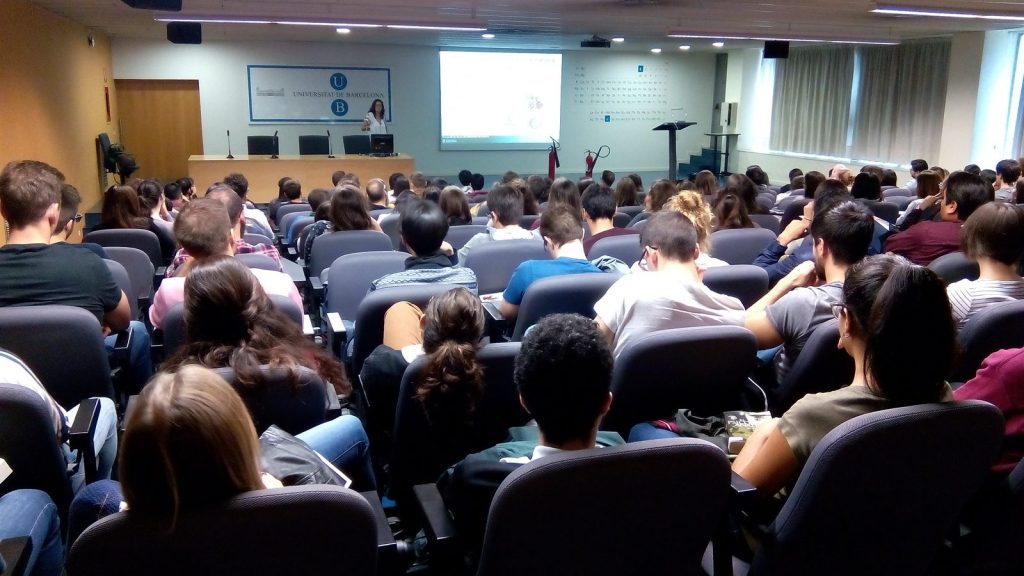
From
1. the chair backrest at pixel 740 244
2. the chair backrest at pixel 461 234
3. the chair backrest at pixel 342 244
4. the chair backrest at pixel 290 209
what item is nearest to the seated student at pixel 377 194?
the chair backrest at pixel 290 209

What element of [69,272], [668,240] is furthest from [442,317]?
[69,272]

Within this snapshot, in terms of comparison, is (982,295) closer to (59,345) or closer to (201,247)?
(201,247)

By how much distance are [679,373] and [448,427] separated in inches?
27.2

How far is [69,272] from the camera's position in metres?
2.82

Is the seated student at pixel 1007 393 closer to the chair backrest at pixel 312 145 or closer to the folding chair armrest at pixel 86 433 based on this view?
the folding chair armrest at pixel 86 433

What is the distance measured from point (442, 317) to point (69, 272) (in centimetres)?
162

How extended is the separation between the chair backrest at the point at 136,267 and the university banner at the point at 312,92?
33.1 ft

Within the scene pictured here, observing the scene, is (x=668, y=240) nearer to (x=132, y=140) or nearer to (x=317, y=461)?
(x=317, y=461)

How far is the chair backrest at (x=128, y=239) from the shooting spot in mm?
4543

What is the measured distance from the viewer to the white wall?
43.4ft

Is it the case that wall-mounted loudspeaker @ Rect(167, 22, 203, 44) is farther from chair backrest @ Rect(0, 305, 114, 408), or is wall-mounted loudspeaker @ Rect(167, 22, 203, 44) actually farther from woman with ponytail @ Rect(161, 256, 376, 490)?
A: woman with ponytail @ Rect(161, 256, 376, 490)

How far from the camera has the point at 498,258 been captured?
4.14 meters

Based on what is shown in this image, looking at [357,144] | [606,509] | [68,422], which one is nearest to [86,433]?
[68,422]

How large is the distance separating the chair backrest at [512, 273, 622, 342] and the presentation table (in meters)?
8.86
